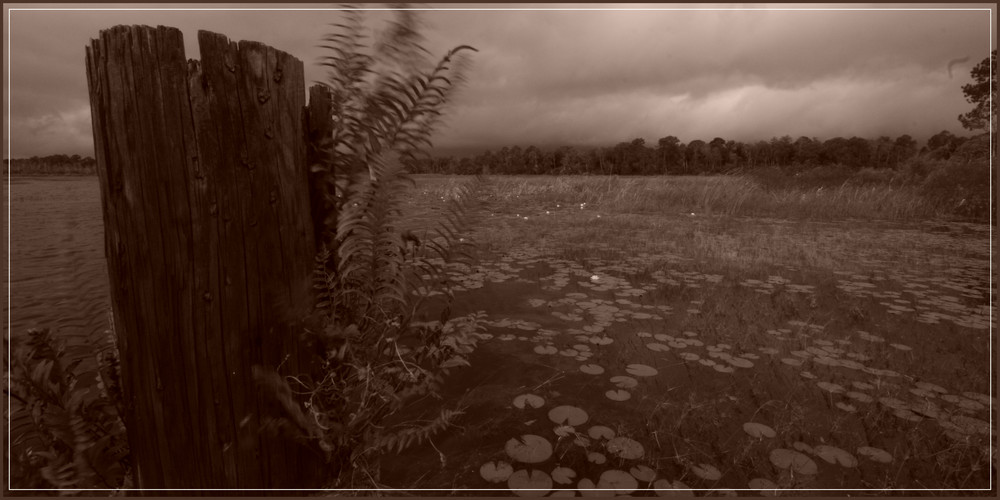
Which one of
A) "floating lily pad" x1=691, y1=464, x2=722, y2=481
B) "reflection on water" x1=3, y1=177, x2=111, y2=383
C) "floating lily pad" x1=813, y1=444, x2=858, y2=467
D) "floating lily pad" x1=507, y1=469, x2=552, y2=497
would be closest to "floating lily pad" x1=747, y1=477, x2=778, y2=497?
"floating lily pad" x1=691, y1=464, x2=722, y2=481

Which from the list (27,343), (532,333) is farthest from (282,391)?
(532,333)

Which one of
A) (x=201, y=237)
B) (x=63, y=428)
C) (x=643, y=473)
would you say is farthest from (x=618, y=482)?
(x=63, y=428)

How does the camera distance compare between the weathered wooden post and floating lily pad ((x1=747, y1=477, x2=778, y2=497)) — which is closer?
the weathered wooden post

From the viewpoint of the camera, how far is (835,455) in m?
2.37

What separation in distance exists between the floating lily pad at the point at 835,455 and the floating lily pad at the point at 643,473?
2.92ft

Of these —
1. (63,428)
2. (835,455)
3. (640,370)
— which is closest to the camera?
(63,428)

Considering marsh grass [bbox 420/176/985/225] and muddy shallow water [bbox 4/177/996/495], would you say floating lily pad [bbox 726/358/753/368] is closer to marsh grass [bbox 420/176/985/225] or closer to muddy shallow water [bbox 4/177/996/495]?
muddy shallow water [bbox 4/177/996/495]

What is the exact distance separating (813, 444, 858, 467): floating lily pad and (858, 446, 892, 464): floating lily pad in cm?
8

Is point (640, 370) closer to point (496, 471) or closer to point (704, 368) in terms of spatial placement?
point (704, 368)

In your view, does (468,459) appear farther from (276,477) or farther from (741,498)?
(741,498)

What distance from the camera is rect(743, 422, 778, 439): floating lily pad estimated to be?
8.38ft

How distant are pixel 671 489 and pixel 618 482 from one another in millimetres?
237

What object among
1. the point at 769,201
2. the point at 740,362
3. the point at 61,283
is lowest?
the point at 740,362

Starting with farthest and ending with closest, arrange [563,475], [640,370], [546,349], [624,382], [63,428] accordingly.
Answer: [546,349] → [640,370] → [624,382] → [563,475] → [63,428]
